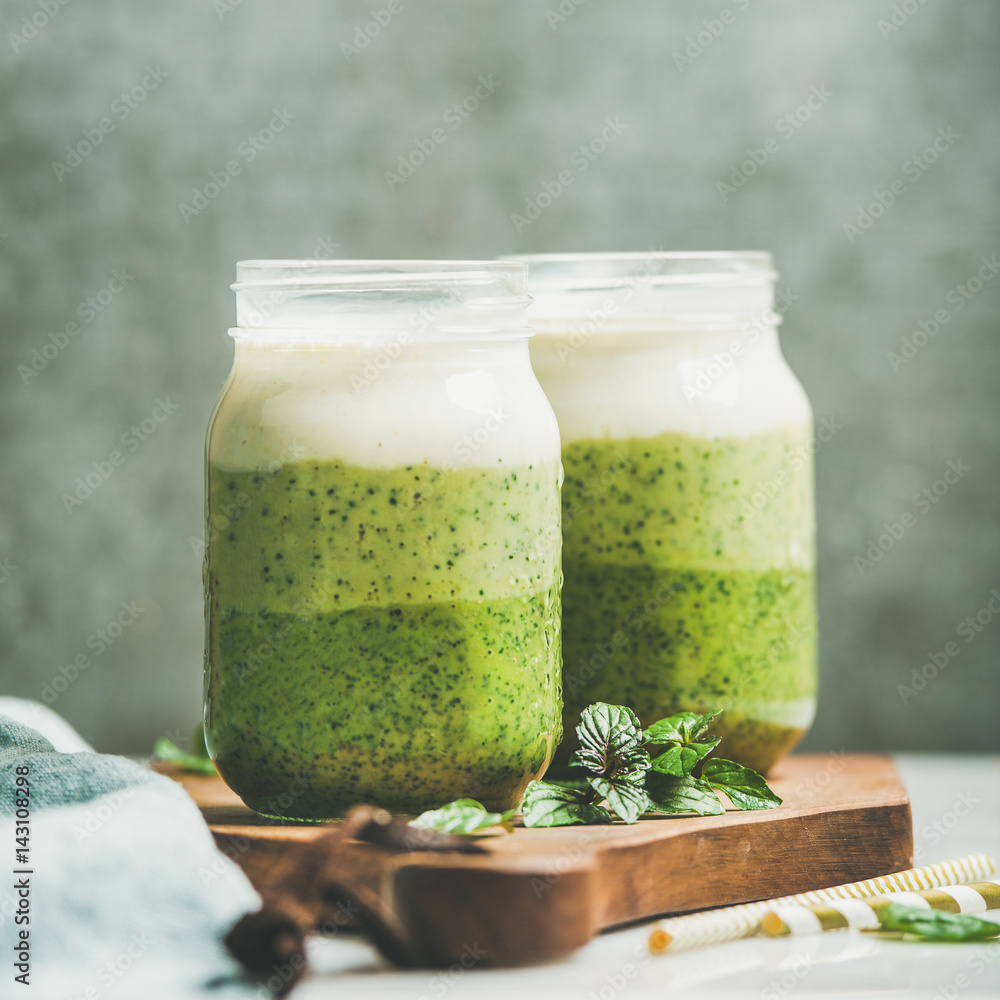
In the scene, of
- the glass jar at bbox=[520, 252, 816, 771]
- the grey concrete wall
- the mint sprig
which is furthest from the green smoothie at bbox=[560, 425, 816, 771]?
the grey concrete wall

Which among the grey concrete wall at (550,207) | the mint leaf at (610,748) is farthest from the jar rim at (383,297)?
the grey concrete wall at (550,207)

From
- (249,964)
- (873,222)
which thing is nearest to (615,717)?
(249,964)

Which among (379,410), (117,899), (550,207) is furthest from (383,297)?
(550,207)

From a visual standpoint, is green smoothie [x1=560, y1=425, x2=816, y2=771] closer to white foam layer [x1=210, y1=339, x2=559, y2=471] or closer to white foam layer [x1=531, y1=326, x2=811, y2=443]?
white foam layer [x1=531, y1=326, x2=811, y2=443]

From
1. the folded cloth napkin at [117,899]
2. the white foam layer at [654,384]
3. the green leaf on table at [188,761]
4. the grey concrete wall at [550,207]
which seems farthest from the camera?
the grey concrete wall at [550,207]

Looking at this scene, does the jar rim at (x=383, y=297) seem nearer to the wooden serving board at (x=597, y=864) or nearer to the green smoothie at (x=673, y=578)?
the green smoothie at (x=673, y=578)

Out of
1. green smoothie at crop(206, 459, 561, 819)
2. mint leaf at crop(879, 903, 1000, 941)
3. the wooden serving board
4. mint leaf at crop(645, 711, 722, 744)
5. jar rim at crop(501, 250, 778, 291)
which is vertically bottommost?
mint leaf at crop(879, 903, 1000, 941)

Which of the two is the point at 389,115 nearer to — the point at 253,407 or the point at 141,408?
the point at 141,408
